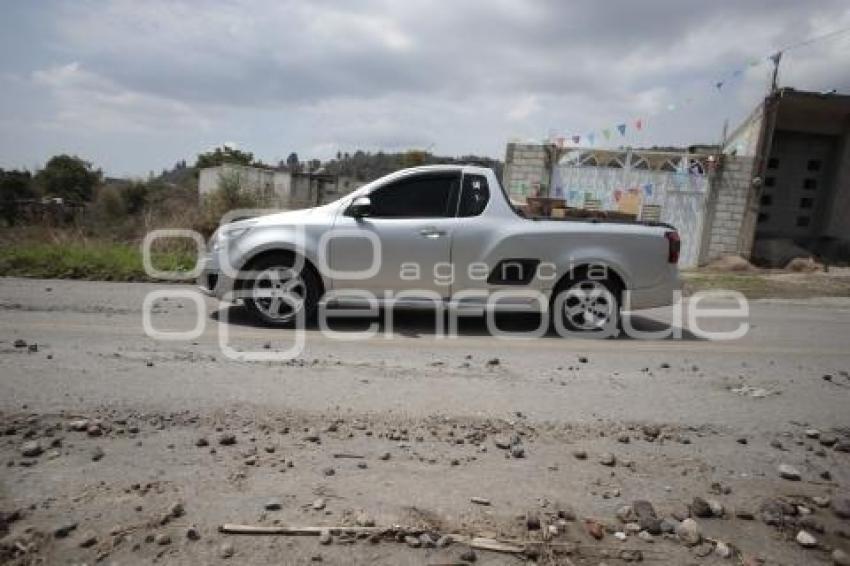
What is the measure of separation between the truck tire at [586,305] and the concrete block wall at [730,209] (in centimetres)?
1378

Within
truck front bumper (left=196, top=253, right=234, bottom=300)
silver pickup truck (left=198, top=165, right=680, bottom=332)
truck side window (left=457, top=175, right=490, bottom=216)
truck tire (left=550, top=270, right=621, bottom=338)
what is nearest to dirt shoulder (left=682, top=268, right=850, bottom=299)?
truck tire (left=550, top=270, right=621, bottom=338)

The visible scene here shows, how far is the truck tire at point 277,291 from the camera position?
20.9 ft

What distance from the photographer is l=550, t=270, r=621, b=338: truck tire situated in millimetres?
6840

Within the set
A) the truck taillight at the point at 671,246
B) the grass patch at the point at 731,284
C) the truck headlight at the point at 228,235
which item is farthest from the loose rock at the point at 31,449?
the grass patch at the point at 731,284

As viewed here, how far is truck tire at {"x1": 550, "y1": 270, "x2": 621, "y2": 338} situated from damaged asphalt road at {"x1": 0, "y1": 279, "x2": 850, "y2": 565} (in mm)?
1099

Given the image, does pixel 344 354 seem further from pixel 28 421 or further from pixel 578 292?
pixel 578 292

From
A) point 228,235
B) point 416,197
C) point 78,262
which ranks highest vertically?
point 416,197

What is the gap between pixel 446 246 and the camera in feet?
21.4

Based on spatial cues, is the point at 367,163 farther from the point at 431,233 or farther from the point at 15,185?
the point at 431,233

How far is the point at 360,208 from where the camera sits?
6426 millimetres

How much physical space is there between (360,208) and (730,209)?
16.1 metres

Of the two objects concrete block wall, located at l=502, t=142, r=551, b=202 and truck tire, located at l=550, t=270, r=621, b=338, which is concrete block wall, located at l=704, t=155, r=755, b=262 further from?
truck tire, located at l=550, t=270, r=621, b=338

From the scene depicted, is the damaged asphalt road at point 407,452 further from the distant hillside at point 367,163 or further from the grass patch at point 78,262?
the distant hillside at point 367,163

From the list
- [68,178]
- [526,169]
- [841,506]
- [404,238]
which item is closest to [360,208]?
[404,238]
